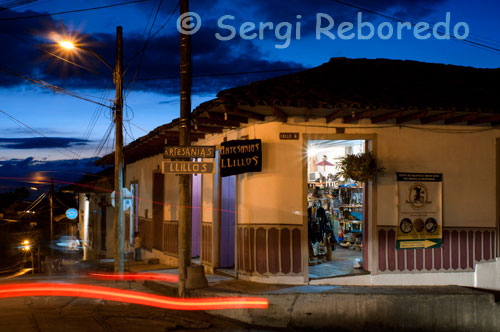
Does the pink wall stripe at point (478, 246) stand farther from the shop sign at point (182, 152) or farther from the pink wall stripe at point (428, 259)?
the shop sign at point (182, 152)

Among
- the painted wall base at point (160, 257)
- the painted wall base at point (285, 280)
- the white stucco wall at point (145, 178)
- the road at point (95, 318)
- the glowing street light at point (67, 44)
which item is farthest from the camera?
the white stucco wall at point (145, 178)

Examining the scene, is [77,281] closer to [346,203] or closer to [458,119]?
[346,203]

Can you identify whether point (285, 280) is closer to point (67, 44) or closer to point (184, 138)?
point (184, 138)

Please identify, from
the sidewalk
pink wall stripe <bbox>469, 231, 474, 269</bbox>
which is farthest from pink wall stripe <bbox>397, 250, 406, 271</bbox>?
pink wall stripe <bbox>469, 231, 474, 269</bbox>

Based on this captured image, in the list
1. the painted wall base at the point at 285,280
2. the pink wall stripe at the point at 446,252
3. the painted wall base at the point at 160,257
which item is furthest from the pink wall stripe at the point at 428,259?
the painted wall base at the point at 160,257

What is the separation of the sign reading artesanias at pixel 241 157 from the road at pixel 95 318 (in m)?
3.33

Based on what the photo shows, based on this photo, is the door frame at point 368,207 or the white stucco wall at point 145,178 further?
the white stucco wall at point 145,178

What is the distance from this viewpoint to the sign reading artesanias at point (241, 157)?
10.3m

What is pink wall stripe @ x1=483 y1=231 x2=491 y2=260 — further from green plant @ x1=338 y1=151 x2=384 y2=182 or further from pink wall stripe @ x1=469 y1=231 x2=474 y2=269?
green plant @ x1=338 y1=151 x2=384 y2=182

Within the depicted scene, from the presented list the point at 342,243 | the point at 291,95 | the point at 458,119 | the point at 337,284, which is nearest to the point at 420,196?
the point at 458,119

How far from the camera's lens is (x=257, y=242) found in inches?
412

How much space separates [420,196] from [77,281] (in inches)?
372

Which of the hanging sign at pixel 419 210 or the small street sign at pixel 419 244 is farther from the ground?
the hanging sign at pixel 419 210

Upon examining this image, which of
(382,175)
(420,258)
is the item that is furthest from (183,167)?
(420,258)
